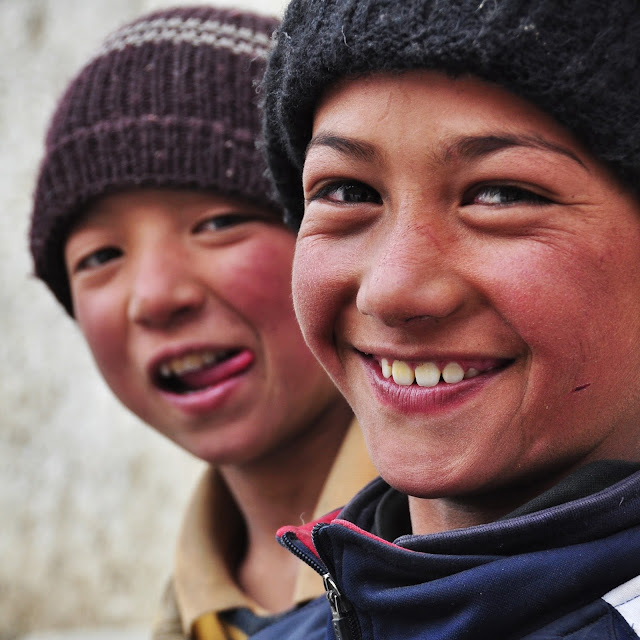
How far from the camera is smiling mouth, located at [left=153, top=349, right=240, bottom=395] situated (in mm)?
2324

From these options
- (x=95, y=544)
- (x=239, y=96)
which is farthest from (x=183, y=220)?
(x=95, y=544)

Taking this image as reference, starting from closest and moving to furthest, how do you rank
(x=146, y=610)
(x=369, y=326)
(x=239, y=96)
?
1. (x=369, y=326)
2. (x=239, y=96)
3. (x=146, y=610)

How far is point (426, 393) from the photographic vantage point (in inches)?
55.5

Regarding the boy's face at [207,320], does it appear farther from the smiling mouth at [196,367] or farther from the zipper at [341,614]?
the zipper at [341,614]

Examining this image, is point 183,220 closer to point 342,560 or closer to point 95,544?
point 342,560

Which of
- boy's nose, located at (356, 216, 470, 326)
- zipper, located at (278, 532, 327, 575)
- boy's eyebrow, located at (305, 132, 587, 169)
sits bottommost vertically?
zipper, located at (278, 532, 327, 575)

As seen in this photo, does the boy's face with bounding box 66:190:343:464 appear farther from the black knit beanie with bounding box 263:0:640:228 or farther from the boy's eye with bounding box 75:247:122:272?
the black knit beanie with bounding box 263:0:640:228

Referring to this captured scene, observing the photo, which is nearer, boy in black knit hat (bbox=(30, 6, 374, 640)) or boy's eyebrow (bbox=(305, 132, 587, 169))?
boy's eyebrow (bbox=(305, 132, 587, 169))

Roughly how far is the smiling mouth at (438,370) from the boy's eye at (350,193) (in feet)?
0.76

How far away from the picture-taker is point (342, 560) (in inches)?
55.2

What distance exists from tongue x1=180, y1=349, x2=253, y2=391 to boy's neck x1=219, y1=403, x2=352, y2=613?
223mm

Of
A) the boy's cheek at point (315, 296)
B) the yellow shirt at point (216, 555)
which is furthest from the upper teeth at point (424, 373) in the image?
the yellow shirt at point (216, 555)

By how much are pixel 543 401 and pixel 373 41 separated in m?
0.53

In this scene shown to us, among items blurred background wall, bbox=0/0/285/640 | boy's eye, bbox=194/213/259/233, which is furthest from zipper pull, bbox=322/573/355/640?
blurred background wall, bbox=0/0/285/640
